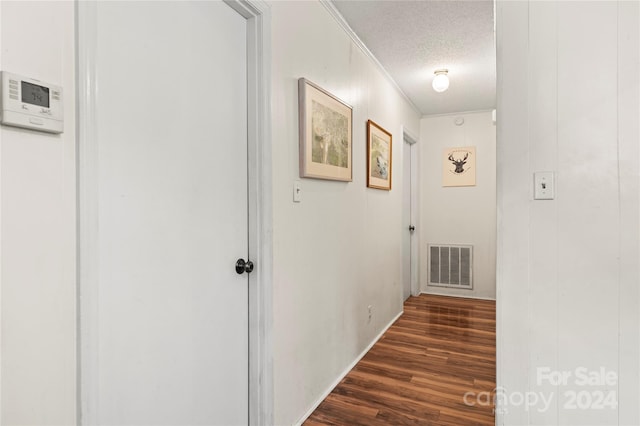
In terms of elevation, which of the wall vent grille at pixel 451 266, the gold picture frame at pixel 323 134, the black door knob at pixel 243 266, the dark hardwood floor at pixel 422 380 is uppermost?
the gold picture frame at pixel 323 134

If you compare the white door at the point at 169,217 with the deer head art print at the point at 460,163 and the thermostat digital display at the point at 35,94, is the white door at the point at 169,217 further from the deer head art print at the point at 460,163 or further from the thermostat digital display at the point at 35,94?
the deer head art print at the point at 460,163

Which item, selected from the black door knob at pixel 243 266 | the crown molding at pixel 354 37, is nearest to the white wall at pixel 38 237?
the black door knob at pixel 243 266

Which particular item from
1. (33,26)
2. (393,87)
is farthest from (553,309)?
(393,87)

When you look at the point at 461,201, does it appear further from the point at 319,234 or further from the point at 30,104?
the point at 30,104

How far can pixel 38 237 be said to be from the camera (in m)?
0.83

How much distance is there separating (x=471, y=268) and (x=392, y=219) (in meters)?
1.80

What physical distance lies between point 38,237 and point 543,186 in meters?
1.73

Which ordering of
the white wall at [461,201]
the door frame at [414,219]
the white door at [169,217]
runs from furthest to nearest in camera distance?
the door frame at [414,219] → the white wall at [461,201] → the white door at [169,217]

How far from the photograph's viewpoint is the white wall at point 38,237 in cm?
78

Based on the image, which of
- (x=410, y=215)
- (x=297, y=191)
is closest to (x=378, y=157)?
(x=297, y=191)

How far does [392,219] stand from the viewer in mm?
3771

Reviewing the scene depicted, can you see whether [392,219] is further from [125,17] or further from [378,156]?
[125,17]

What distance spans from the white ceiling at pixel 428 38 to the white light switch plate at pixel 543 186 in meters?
1.36

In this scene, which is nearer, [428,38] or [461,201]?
[428,38]
